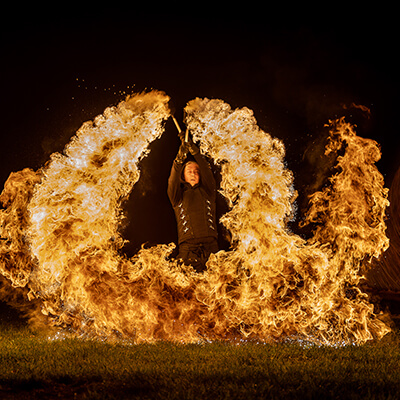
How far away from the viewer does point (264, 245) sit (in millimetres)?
6875

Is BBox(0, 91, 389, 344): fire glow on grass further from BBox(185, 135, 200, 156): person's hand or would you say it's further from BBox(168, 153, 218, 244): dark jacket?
BBox(168, 153, 218, 244): dark jacket

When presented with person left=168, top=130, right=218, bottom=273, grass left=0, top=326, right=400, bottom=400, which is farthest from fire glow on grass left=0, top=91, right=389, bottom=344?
grass left=0, top=326, right=400, bottom=400

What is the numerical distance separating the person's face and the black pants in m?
0.92

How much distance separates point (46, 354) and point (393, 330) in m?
4.59

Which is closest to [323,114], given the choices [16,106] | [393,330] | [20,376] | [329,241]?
[329,241]

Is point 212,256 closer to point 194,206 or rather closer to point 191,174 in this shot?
point 194,206

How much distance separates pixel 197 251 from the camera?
7762 millimetres

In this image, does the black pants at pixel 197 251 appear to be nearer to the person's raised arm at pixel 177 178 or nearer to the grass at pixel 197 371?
the person's raised arm at pixel 177 178

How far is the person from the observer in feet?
25.5

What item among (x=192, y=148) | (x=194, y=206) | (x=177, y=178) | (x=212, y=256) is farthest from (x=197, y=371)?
(x=192, y=148)

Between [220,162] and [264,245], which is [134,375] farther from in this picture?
[220,162]

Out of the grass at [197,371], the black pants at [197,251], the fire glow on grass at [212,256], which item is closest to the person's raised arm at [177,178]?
the fire glow on grass at [212,256]

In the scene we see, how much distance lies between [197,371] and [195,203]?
3513mm

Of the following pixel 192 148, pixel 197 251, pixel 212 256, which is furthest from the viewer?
pixel 192 148
